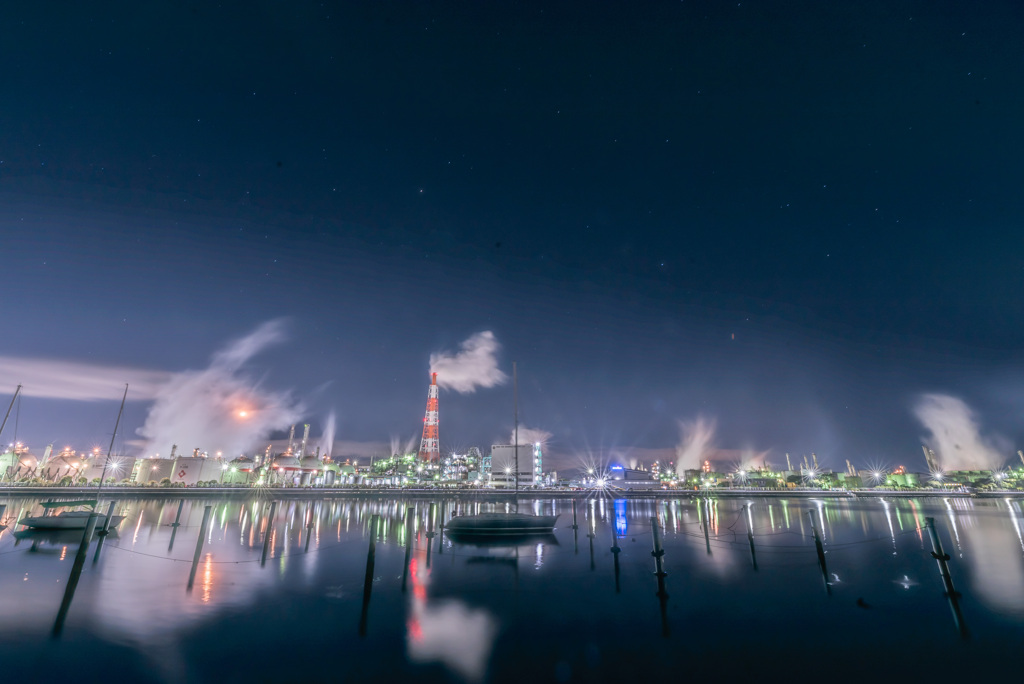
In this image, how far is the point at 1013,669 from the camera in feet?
47.3

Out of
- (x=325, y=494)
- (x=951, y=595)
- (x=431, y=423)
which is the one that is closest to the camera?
(x=951, y=595)

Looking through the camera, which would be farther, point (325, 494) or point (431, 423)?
point (431, 423)

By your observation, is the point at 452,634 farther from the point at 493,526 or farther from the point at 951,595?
the point at 951,595

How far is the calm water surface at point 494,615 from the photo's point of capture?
47.3 ft

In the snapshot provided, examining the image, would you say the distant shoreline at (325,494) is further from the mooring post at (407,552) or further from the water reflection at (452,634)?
the water reflection at (452,634)

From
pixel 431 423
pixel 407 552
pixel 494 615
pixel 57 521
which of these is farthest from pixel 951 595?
pixel 431 423

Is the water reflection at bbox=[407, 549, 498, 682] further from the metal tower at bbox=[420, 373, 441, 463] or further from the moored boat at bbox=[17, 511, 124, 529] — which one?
the metal tower at bbox=[420, 373, 441, 463]

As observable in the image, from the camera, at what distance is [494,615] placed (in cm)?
1945

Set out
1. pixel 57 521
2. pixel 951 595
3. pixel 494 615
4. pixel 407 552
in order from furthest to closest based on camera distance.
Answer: pixel 57 521 < pixel 407 552 < pixel 951 595 < pixel 494 615

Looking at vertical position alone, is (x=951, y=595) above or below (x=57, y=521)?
below

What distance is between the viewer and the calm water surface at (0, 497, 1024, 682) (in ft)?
47.3

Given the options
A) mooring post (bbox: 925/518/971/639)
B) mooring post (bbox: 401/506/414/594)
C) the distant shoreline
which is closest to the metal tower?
the distant shoreline

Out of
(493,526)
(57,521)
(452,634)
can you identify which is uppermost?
(57,521)

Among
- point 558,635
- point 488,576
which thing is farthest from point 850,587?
point 488,576
